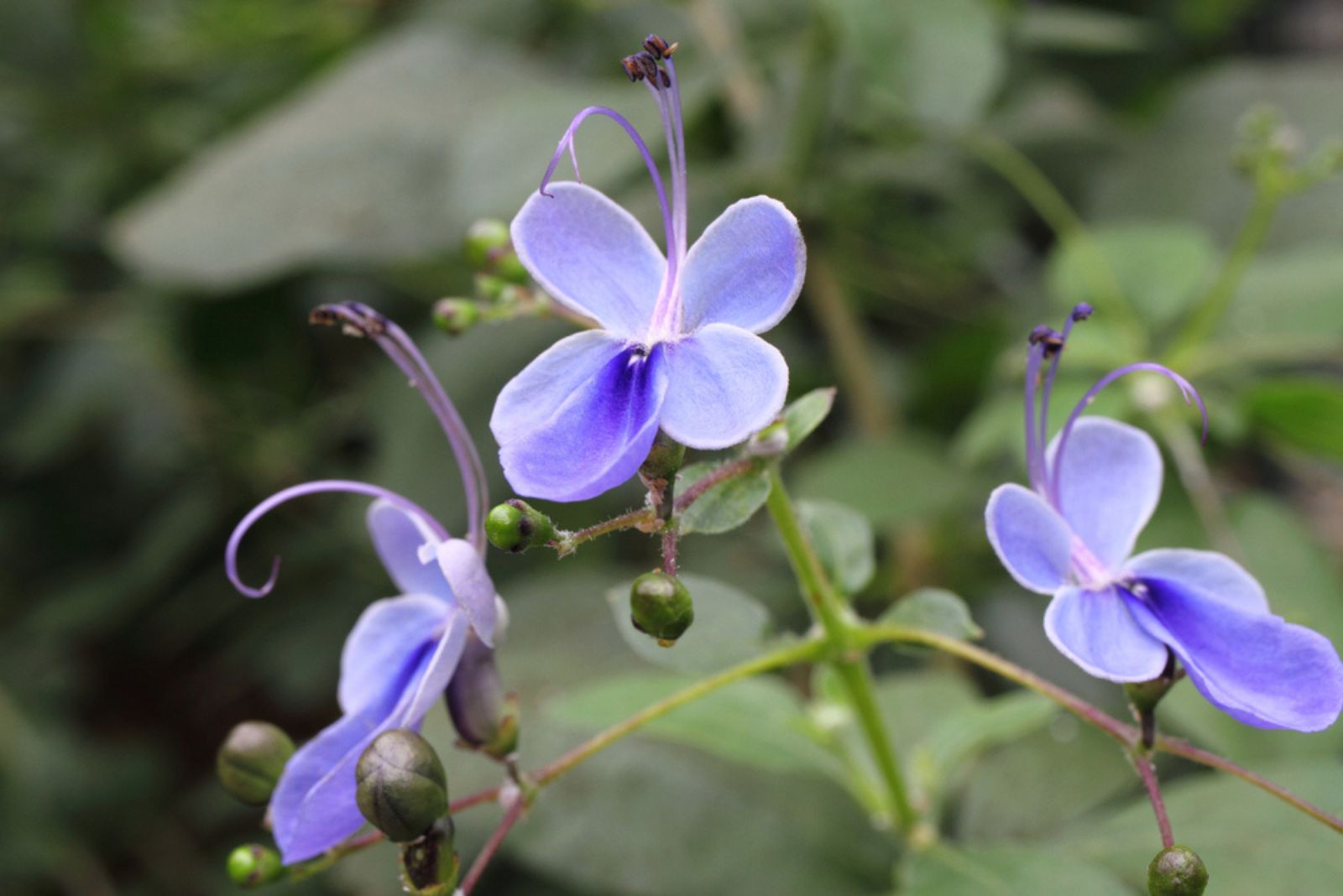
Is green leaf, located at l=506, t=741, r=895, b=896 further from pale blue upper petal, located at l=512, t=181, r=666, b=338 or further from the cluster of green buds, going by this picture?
pale blue upper petal, located at l=512, t=181, r=666, b=338

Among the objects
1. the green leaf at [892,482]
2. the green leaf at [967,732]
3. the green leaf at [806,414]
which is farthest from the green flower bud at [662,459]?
the green leaf at [892,482]

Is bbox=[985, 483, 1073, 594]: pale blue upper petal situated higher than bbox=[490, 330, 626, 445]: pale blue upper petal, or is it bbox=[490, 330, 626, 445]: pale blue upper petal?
bbox=[490, 330, 626, 445]: pale blue upper petal

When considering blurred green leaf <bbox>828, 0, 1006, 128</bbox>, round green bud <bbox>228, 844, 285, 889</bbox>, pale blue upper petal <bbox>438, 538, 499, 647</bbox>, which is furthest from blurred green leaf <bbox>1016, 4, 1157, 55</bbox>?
round green bud <bbox>228, 844, 285, 889</bbox>

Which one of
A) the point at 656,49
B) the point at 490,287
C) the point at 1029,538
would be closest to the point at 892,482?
the point at 490,287

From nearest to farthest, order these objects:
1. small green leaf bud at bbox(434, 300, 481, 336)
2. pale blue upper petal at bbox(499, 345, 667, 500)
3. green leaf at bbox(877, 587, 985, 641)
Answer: pale blue upper petal at bbox(499, 345, 667, 500) < green leaf at bbox(877, 587, 985, 641) < small green leaf bud at bbox(434, 300, 481, 336)

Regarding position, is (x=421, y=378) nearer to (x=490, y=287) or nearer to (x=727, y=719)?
(x=490, y=287)

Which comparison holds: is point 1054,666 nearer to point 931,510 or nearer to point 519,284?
point 931,510
